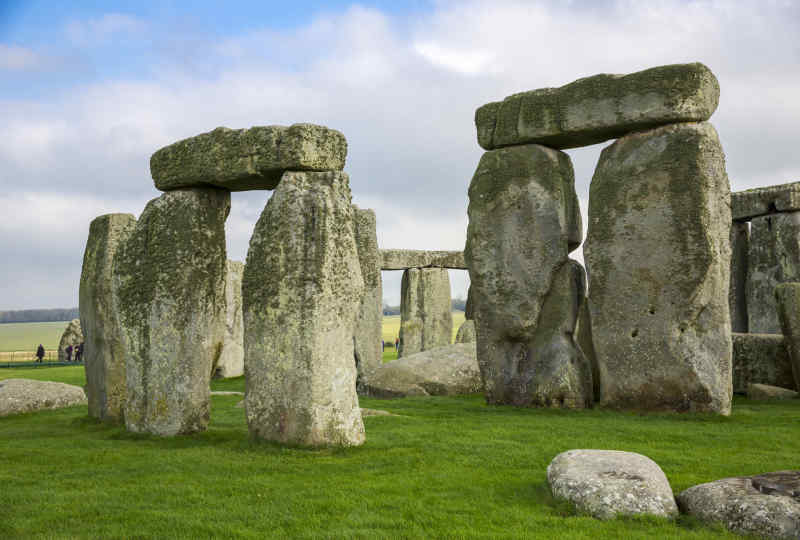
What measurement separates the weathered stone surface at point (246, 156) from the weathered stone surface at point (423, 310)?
52.3 feet

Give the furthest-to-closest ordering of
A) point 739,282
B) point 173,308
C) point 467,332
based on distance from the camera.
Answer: point 467,332 < point 739,282 < point 173,308

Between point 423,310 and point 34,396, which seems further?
point 423,310

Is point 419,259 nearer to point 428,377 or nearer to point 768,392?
point 428,377

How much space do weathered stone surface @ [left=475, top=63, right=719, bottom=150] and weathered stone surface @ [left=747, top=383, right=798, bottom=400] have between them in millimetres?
4678

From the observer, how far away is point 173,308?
8.87 m

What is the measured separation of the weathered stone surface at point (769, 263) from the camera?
679 inches

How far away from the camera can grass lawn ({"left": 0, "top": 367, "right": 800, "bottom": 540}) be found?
5375mm

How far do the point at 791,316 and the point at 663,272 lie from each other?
301 centimetres

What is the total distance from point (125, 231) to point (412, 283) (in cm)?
1470

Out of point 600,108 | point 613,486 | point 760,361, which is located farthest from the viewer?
point 760,361

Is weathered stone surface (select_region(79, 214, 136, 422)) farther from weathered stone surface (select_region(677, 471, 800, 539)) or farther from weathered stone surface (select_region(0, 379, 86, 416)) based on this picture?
weathered stone surface (select_region(677, 471, 800, 539))

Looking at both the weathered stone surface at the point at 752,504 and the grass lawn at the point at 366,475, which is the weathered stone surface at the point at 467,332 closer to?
the grass lawn at the point at 366,475

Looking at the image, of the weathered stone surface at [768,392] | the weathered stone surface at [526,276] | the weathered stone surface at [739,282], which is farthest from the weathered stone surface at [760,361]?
the weathered stone surface at [739,282]

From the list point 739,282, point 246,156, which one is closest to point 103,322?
point 246,156
